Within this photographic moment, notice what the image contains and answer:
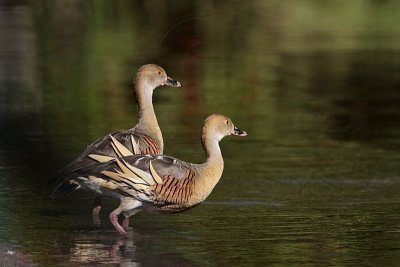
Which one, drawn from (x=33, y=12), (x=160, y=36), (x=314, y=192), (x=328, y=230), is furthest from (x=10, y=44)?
(x=328, y=230)

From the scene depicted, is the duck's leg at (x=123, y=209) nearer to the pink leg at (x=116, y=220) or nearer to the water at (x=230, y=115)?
the pink leg at (x=116, y=220)

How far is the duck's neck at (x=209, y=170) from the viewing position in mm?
11367

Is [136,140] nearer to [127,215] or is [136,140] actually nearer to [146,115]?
[146,115]

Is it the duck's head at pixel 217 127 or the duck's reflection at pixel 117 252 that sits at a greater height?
the duck's head at pixel 217 127

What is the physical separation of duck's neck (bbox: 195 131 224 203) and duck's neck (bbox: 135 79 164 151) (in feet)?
4.25

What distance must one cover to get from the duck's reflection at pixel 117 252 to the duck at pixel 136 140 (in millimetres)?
675

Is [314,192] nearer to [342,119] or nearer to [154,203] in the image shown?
[154,203]

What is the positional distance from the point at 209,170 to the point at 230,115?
269 inches

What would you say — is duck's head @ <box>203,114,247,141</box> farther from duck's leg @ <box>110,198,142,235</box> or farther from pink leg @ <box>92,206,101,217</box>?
pink leg @ <box>92,206,101,217</box>

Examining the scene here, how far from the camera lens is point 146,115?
1315 cm

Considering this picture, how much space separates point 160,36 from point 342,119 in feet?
27.7

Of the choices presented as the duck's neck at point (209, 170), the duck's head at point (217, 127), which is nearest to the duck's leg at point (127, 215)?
the duck's neck at point (209, 170)

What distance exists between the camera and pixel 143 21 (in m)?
28.6

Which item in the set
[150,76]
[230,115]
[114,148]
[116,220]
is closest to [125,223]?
[116,220]
